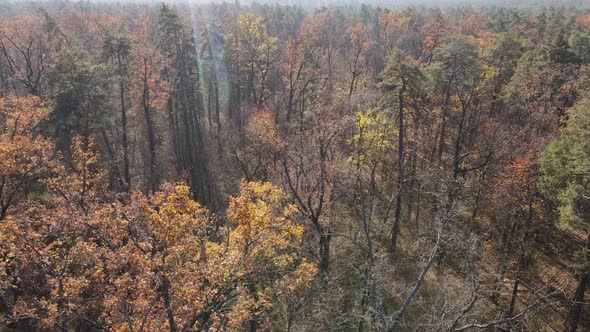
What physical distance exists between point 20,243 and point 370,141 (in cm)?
2316

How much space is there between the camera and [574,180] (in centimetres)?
1834

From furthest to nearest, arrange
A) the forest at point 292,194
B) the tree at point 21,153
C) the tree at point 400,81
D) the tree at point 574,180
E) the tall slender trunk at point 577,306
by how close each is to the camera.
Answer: the tree at point 400,81, the tall slender trunk at point 577,306, the tree at point 21,153, the tree at point 574,180, the forest at point 292,194

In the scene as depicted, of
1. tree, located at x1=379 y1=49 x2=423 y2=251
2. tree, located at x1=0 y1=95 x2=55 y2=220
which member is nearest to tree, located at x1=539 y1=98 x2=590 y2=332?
tree, located at x1=379 y1=49 x2=423 y2=251

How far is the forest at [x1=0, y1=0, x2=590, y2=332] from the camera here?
12539 millimetres

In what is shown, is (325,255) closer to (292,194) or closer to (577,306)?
(292,194)

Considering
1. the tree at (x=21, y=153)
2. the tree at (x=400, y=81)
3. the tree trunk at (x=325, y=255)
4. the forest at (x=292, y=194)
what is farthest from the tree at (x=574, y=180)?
the tree at (x=21, y=153)

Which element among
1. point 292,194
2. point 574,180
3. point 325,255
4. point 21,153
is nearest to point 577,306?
point 574,180

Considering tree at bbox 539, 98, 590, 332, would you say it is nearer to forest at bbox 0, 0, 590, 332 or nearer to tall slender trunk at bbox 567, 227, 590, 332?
tall slender trunk at bbox 567, 227, 590, 332

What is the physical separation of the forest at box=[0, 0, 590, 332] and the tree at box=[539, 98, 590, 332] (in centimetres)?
12

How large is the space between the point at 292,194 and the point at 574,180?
1523 centimetres

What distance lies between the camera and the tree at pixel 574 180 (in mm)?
17500

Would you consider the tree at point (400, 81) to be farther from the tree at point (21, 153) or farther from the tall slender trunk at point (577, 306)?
the tree at point (21, 153)

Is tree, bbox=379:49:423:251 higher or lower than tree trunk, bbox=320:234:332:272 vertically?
higher

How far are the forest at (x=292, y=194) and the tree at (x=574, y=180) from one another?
0.41ft
